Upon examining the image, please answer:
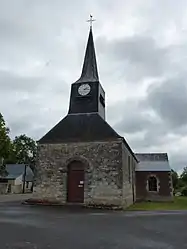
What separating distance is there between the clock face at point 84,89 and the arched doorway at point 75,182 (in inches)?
243

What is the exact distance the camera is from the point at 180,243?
745 cm

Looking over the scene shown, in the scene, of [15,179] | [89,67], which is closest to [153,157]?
[89,67]

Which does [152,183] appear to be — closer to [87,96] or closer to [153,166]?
[153,166]

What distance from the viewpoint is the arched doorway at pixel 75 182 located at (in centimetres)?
2075

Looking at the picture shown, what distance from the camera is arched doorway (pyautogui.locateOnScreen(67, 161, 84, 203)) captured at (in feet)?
68.1

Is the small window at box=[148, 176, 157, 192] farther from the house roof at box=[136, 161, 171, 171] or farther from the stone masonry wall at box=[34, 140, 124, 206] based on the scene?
the stone masonry wall at box=[34, 140, 124, 206]

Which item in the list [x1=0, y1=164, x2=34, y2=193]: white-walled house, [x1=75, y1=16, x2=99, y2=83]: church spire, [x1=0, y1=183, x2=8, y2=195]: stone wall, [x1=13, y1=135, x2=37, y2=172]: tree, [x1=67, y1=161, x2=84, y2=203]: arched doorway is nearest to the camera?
[x1=67, y1=161, x2=84, y2=203]: arched doorway

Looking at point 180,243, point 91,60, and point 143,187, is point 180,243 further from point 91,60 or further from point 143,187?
point 143,187

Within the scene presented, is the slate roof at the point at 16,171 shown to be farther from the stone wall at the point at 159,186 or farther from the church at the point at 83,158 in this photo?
the church at the point at 83,158

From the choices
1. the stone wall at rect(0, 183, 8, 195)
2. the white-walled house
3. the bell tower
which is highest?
the bell tower

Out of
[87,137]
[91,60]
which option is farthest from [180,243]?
[91,60]

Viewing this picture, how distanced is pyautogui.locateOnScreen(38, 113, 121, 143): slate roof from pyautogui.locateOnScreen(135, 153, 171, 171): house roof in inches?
543

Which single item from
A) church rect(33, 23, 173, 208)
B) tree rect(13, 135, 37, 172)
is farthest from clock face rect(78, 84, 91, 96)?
tree rect(13, 135, 37, 172)

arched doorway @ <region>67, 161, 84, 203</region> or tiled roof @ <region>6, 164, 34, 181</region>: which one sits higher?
tiled roof @ <region>6, 164, 34, 181</region>
